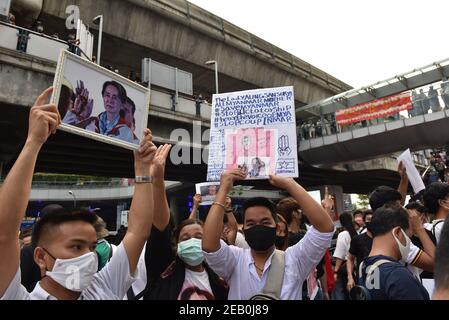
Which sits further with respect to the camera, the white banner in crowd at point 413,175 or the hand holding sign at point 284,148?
the white banner in crowd at point 413,175

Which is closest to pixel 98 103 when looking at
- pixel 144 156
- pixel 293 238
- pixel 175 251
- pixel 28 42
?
pixel 144 156

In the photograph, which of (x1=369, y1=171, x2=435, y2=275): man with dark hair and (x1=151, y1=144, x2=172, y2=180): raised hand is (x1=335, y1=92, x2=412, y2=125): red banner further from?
(x1=151, y1=144, x2=172, y2=180): raised hand

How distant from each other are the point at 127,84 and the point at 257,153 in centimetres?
Result: 125

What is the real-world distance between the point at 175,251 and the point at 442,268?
1824mm

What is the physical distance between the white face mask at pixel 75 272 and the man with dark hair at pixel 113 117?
40.6 inches

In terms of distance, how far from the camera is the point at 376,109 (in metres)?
16.9

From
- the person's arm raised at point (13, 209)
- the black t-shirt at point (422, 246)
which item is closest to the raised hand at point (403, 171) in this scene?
the black t-shirt at point (422, 246)

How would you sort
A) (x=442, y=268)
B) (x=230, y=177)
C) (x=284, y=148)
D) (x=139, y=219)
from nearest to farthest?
(x=442, y=268)
(x=139, y=219)
(x=230, y=177)
(x=284, y=148)

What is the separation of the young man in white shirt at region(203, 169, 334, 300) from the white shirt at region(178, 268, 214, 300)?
0.44 ft

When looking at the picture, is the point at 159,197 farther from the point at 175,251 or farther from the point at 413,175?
the point at 413,175

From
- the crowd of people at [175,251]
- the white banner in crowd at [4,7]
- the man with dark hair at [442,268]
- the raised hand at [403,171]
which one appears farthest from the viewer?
the white banner in crowd at [4,7]

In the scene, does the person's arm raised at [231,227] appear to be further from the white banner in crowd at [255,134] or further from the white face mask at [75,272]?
the white face mask at [75,272]

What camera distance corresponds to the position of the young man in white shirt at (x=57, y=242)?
4.77 feet

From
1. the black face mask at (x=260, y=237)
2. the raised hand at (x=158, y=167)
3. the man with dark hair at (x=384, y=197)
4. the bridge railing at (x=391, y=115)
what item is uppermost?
the bridge railing at (x=391, y=115)
